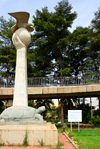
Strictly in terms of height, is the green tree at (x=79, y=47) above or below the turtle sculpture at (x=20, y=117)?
above

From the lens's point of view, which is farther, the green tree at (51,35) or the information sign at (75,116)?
the green tree at (51,35)

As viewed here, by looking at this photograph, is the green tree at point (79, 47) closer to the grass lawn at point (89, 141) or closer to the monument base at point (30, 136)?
the grass lawn at point (89, 141)

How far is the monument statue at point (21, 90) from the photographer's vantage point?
7508 mm

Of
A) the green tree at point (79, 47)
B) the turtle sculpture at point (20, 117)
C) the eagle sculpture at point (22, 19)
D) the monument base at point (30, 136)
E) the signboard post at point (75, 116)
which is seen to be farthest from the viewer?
the green tree at point (79, 47)

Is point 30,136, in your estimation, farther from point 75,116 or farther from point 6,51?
point 6,51

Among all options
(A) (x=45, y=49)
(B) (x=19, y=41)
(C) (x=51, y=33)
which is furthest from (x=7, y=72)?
(B) (x=19, y=41)

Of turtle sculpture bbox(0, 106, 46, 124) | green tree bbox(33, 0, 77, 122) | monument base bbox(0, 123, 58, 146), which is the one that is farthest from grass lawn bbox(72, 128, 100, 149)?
green tree bbox(33, 0, 77, 122)

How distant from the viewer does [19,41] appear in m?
9.17

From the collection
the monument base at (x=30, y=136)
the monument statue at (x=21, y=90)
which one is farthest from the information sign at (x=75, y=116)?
the monument base at (x=30, y=136)

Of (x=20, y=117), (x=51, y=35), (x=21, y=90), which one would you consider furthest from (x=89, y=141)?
(x=51, y=35)

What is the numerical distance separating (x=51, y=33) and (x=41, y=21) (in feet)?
7.32

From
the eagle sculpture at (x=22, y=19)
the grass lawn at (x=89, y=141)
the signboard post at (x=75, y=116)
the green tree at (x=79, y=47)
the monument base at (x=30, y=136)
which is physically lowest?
the grass lawn at (x=89, y=141)

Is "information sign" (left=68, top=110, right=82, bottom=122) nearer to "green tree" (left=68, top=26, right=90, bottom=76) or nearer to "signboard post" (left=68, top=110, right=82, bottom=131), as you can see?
"signboard post" (left=68, top=110, right=82, bottom=131)

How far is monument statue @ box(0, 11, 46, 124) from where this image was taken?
751 cm
